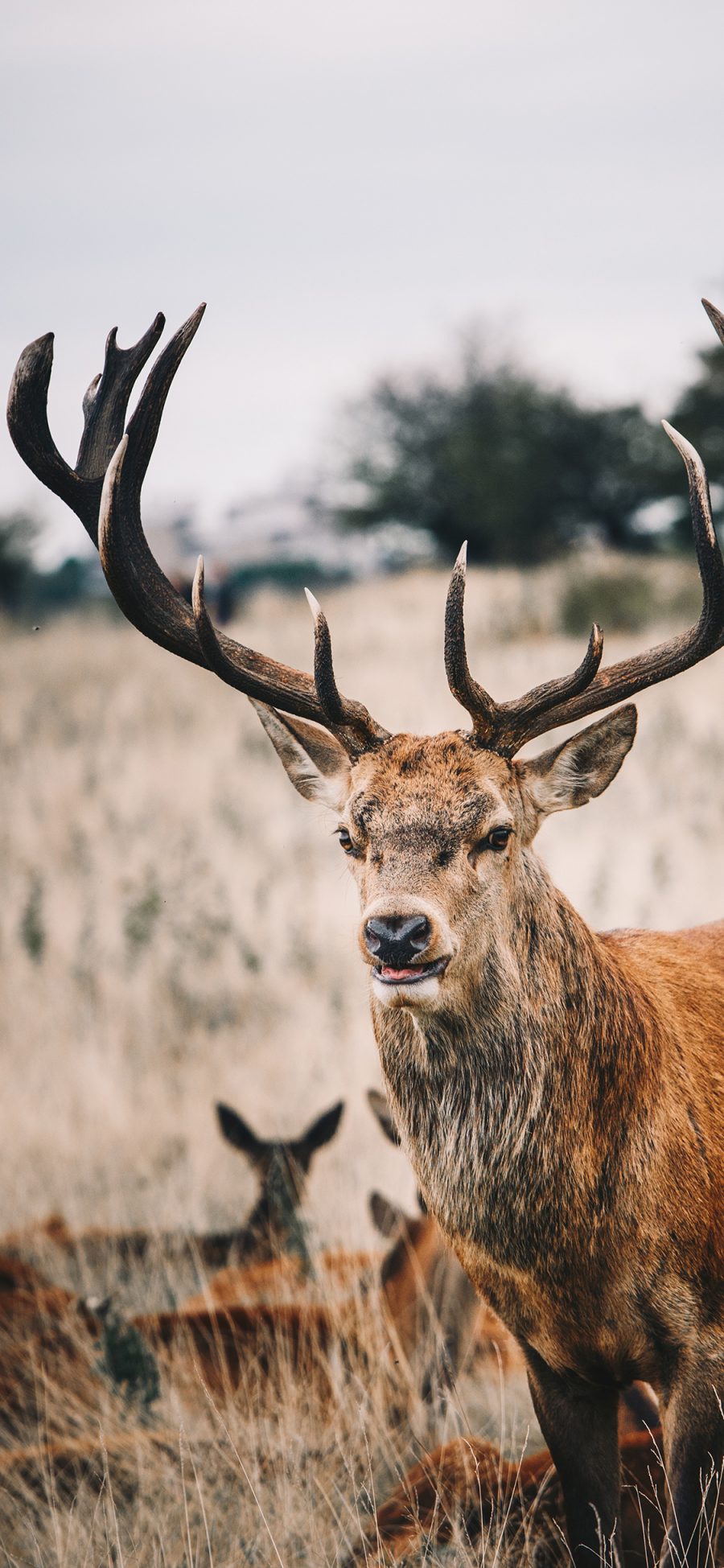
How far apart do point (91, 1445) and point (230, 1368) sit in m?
0.48

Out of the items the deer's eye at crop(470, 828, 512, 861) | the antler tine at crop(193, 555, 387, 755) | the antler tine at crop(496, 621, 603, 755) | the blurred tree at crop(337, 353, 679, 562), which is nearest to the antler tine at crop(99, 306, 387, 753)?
the antler tine at crop(193, 555, 387, 755)

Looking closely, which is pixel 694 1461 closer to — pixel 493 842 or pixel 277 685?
pixel 493 842

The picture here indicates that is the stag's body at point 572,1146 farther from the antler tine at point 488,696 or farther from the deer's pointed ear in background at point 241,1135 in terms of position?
the deer's pointed ear in background at point 241,1135

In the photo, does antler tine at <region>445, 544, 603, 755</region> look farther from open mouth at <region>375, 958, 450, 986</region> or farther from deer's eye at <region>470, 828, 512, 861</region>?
open mouth at <region>375, 958, 450, 986</region>

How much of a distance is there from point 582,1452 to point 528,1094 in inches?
33.3

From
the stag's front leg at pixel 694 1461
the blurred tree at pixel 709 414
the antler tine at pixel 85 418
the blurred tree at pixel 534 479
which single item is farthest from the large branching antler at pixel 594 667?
the blurred tree at pixel 534 479

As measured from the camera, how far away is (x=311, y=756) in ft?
12.2

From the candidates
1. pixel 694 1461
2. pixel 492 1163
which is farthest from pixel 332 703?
pixel 694 1461

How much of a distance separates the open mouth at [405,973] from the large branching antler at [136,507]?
70cm

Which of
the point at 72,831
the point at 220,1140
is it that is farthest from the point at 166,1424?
the point at 72,831

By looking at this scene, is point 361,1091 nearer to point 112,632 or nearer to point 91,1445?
point 91,1445

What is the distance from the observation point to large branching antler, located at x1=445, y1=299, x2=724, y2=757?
3195mm

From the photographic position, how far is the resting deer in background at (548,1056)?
302cm

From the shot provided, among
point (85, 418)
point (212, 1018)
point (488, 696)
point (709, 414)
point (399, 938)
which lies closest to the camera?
point (399, 938)
